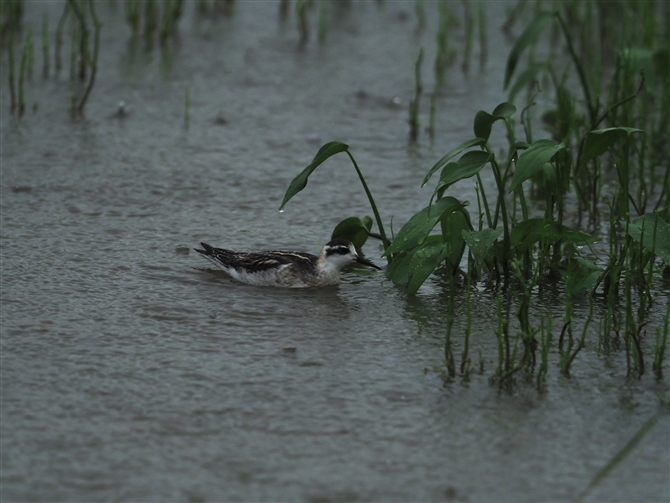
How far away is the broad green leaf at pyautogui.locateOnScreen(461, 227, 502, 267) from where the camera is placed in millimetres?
6027

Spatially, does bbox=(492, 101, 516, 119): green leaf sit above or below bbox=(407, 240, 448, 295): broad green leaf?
above

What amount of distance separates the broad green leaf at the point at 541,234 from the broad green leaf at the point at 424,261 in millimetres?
422

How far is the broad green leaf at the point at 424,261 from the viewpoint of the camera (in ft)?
20.8

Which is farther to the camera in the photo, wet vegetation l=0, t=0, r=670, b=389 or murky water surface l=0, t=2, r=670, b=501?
wet vegetation l=0, t=0, r=670, b=389

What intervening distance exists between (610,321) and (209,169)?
163 inches

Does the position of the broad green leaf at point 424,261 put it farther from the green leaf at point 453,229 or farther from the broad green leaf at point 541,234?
the broad green leaf at point 541,234

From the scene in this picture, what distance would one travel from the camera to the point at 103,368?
535 centimetres

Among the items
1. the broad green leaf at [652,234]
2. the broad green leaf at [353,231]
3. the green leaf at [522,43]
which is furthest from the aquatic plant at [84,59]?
the broad green leaf at [652,234]

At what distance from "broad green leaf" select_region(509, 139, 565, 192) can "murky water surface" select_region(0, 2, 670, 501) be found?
853mm

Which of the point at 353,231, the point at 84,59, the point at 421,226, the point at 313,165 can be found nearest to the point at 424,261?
the point at 421,226

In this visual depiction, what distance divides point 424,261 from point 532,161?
986 millimetres

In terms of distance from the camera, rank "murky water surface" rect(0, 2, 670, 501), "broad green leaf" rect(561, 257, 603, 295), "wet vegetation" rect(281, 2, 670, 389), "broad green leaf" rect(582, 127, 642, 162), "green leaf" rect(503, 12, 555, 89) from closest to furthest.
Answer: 1. "murky water surface" rect(0, 2, 670, 501)
2. "wet vegetation" rect(281, 2, 670, 389)
3. "broad green leaf" rect(582, 127, 642, 162)
4. "broad green leaf" rect(561, 257, 603, 295)
5. "green leaf" rect(503, 12, 555, 89)

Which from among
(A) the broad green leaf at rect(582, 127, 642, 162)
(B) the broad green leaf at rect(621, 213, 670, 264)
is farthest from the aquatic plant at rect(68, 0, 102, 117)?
(B) the broad green leaf at rect(621, 213, 670, 264)

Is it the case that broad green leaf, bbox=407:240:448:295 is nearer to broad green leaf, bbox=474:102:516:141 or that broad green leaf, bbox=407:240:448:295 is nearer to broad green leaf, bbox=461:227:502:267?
broad green leaf, bbox=461:227:502:267
